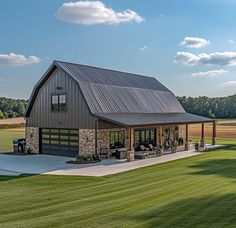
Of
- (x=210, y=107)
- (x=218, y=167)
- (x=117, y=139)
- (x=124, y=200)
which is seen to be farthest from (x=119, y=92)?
(x=210, y=107)

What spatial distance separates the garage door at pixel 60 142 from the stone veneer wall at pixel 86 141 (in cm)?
55

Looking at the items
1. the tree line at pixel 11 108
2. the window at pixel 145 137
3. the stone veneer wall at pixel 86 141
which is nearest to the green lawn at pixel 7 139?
the stone veneer wall at pixel 86 141

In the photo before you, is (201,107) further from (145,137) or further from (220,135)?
(145,137)

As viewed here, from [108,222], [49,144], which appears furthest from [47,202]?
[49,144]

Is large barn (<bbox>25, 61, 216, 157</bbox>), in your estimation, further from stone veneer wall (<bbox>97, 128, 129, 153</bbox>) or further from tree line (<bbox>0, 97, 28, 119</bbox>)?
tree line (<bbox>0, 97, 28, 119</bbox>)

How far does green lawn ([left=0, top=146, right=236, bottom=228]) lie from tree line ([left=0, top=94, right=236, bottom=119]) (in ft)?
291

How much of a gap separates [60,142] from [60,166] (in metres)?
5.49

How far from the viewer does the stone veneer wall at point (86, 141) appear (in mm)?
23141

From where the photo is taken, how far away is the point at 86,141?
77.1 feet

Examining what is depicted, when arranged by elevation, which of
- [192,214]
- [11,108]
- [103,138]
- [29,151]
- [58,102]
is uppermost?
[11,108]

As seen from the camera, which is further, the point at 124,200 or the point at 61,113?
the point at 61,113

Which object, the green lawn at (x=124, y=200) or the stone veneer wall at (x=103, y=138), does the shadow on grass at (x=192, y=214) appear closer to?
the green lawn at (x=124, y=200)

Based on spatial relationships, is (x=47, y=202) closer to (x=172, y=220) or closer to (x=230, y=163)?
(x=172, y=220)

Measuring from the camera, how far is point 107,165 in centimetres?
2056
